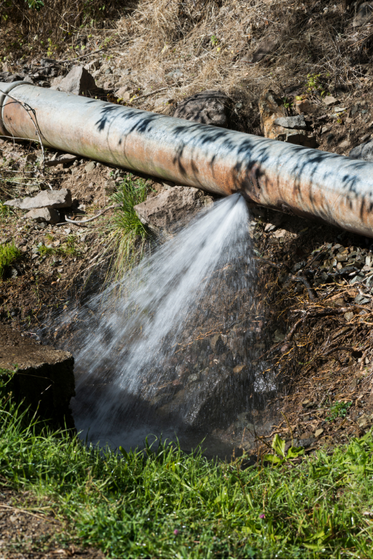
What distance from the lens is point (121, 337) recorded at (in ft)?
12.2

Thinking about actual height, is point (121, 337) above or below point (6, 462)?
below

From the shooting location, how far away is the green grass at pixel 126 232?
13.0 ft

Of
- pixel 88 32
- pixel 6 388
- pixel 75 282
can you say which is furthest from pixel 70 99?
pixel 6 388

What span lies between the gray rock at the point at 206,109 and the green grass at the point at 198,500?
3175 millimetres

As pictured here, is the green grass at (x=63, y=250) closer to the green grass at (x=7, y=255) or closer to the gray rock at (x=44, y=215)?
the green grass at (x=7, y=255)

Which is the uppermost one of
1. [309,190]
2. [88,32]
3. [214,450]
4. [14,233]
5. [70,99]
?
[88,32]

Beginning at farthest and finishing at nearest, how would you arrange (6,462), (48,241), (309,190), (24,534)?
1. (48,241)
2. (309,190)
3. (6,462)
4. (24,534)

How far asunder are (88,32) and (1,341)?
5.64 m

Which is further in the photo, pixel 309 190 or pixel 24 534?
pixel 309 190

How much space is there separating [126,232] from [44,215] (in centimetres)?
98

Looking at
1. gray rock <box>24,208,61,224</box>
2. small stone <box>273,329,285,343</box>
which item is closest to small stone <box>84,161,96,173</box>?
gray rock <box>24,208,61,224</box>

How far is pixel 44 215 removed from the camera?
14.8 ft

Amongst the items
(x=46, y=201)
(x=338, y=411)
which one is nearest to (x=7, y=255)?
(x=46, y=201)

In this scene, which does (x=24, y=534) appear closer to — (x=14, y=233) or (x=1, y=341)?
(x=1, y=341)
